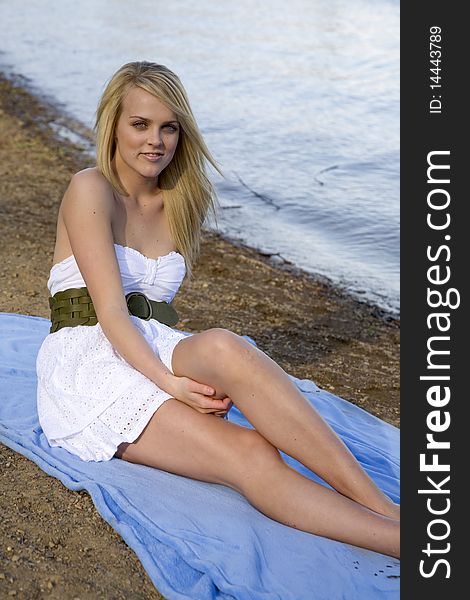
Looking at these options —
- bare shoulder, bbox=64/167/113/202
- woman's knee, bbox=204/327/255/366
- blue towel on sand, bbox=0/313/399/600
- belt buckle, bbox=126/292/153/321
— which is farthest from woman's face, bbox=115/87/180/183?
blue towel on sand, bbox=0/313/399/600

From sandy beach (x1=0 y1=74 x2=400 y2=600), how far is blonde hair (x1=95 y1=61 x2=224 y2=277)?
3.68 feet

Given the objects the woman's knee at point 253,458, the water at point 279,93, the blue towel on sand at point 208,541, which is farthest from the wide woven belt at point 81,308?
the water at point 279,93

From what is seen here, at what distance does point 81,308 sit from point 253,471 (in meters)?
0.98

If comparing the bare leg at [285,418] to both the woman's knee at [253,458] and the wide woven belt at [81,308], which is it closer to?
the woman's knee at [253,458]

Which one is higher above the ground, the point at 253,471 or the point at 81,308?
the point at 81,308

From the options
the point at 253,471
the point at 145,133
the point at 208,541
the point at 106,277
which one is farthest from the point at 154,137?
the point at 208,541

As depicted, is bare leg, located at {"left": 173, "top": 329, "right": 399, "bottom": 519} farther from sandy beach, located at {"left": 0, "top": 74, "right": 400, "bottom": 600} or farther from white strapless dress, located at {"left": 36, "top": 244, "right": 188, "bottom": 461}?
sandy beach, located at {"left": 0, "top": 74, "right": 400, "bottom": 600}

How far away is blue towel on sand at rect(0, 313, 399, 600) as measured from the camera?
125 inches

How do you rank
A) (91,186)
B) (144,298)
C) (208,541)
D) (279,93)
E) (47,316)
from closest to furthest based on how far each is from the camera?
1. (208,541)
2. (91,186)
3. (144,298)
4. (47,316)
5. (279,93)

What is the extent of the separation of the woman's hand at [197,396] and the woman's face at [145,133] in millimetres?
909

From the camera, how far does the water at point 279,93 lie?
8211 millimetres

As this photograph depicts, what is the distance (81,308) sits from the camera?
12.9 feet

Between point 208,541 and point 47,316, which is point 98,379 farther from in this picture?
point 47,316

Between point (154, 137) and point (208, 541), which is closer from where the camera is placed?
point (208, 541)
